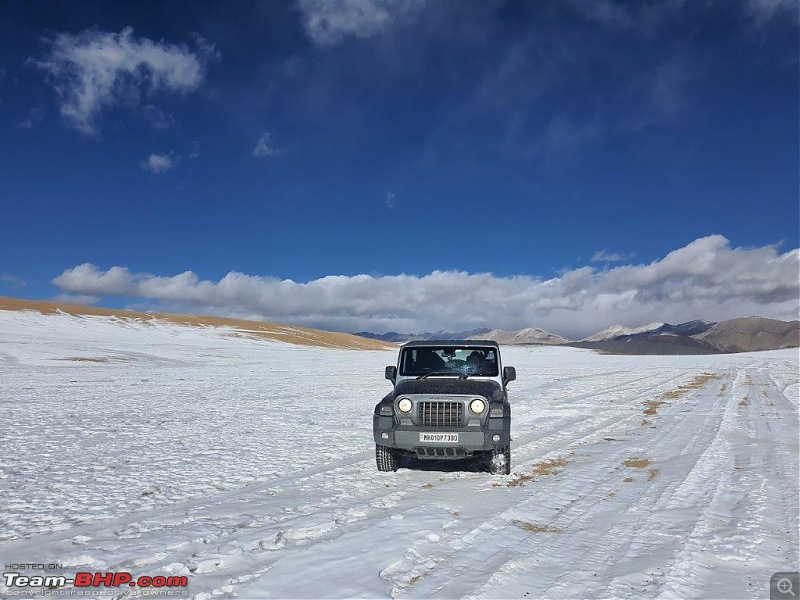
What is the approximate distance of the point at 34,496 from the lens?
23.3ft

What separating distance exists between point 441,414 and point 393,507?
1.81 metres

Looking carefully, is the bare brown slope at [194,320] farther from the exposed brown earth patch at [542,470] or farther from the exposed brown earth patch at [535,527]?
the exposed brown earth patch at [535,527]

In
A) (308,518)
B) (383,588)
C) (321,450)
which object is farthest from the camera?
(321,450)

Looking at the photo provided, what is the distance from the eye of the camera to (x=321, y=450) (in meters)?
10.6

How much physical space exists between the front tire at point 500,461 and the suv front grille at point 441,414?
2.63 ft

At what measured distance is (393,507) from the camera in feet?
22.4

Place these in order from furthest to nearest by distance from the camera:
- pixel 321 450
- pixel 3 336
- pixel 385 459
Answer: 1. pixel 3 336
2. pixel 321 450
3. pixel 385 459

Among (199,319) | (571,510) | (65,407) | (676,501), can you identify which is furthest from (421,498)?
(199,319)

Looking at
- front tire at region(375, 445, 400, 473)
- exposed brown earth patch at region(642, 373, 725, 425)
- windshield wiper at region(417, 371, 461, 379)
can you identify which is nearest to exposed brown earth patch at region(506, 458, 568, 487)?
front tire at region(375, 445, 400, 473)

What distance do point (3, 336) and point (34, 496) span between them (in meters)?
59.4

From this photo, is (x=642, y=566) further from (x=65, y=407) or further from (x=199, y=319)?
(x=199, y=319)

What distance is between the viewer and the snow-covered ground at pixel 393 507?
4805mm

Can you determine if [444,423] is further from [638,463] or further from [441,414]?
[638,463]

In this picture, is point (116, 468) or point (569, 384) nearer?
point (116, 468)
